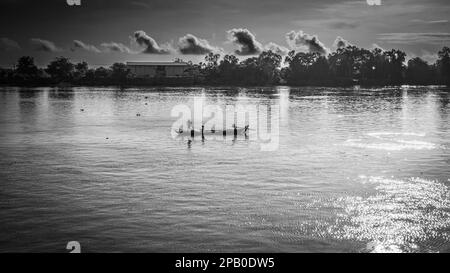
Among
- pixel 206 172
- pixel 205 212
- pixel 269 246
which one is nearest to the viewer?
pixel 269 246

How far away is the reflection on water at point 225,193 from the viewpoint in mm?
24359

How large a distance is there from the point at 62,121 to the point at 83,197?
52.0 meters

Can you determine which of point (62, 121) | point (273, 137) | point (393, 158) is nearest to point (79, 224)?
point (393, 158)

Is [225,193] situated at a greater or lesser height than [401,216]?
greater

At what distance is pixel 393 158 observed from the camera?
4462 centimetres

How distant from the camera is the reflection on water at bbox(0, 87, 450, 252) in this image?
24359mm

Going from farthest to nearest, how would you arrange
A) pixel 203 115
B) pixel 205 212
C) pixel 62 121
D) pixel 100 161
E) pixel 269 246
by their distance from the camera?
1. pixel 203 115
2. pixel 62 121
3. pixel 100 161
4. pixel 205 212
5. pixel 269 246

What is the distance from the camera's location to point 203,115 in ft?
305

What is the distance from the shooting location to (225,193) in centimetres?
3234

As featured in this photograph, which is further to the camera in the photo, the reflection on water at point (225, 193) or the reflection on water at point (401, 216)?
the reflection on water at point (225, 193)

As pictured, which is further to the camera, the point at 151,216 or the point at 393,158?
the point at 393,158

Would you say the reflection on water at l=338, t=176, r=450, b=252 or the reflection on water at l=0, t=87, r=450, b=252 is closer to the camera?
the reflection on water at l=338, t=176, r=450, b=252

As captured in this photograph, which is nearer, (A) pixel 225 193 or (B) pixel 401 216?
(B) pixel 401 216

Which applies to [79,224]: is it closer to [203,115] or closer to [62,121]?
[62,121]
